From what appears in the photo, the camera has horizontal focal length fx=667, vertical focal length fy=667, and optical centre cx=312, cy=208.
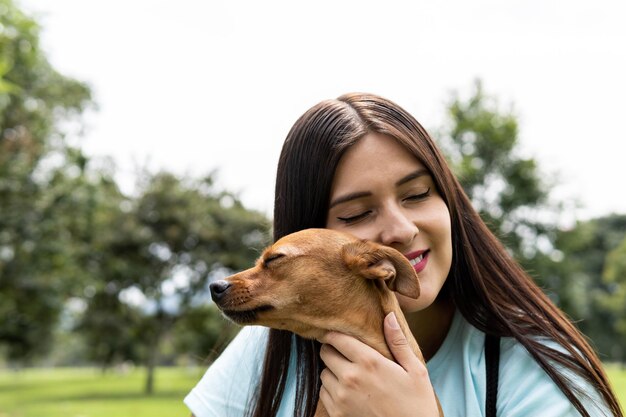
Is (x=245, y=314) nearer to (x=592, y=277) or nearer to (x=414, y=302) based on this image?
(x=414, y=302)

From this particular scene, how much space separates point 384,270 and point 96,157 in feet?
72.9

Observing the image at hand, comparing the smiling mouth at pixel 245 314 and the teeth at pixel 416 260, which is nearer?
the smiling mouth at pixel 245 314

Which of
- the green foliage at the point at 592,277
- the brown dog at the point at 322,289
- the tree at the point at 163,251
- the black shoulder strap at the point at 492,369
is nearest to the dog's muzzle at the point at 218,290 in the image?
the brown dog at the point at 322,289

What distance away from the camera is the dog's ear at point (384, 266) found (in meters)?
2.44

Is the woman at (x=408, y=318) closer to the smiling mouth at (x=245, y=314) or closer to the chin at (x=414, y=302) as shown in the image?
the chin at (x=414, y=302)

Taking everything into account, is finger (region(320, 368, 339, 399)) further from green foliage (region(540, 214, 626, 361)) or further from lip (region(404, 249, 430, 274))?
green foliage (region(540, 214, 626, 361))

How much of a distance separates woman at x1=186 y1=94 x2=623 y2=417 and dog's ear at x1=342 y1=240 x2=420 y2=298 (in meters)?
0.13

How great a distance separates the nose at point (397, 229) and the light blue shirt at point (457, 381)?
492mm

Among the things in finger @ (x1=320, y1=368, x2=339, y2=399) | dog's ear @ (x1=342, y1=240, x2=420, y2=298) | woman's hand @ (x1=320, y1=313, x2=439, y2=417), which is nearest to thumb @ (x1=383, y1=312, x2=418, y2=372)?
woman's hand @ (x1=320, y1=313, x2=439, y2=417)

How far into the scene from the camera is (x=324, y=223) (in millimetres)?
2848

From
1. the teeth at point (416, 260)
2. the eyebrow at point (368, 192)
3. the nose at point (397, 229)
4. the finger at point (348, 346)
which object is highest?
the eyebrow at point (368, 192)

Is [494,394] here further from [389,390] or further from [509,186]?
[509,186]

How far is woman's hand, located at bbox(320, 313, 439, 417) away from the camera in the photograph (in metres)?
2.28


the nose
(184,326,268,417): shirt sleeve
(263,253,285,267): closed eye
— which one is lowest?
(184,326,268,417): shirt sleeve
